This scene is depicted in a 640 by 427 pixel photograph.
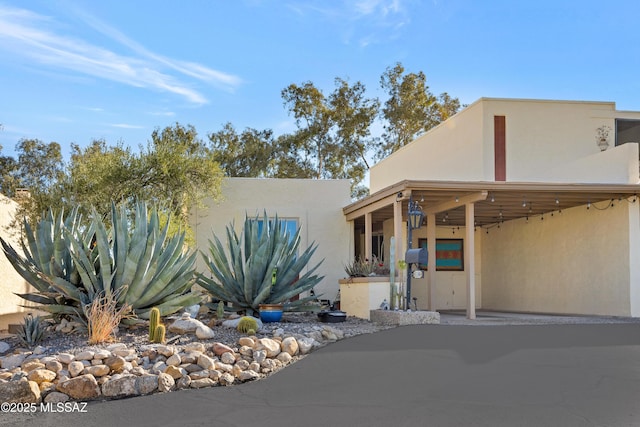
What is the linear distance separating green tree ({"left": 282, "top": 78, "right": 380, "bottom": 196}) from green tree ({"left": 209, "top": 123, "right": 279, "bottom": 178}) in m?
1.27

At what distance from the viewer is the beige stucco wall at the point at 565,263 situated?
13797mm

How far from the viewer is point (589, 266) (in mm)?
14867

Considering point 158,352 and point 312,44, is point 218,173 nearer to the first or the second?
point 312,44

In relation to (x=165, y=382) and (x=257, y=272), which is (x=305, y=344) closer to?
(x=165, y=382)

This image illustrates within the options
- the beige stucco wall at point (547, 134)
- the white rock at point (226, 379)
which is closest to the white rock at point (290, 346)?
the white rock at point (226, 379)

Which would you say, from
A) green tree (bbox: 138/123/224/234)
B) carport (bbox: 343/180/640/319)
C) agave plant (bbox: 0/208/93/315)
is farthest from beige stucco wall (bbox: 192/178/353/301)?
agave plant (bbox: 0/208/93/315)

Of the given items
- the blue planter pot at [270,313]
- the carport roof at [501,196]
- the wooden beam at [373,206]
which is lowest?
the blue planter pot at [270,313]

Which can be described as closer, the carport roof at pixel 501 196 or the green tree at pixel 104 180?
the carport roof at pixel 501 196

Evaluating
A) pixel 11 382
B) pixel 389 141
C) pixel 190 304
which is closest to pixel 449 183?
pixel 190 304

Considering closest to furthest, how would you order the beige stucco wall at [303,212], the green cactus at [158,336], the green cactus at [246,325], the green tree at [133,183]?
the green cactus at [158,336] < the green cactus at [246,325] < the green tree at [133,183] < the beige stucco wall at [303,212]

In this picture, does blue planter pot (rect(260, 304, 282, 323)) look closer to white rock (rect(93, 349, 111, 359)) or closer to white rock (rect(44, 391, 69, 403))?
white rock (rect(93, 349, 111, 359))

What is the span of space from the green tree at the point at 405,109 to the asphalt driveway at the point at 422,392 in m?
22.4

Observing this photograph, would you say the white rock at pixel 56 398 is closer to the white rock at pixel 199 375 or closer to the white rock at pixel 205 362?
the white rock at pixel 199 375

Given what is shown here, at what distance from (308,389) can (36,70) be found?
1196 centimetres
